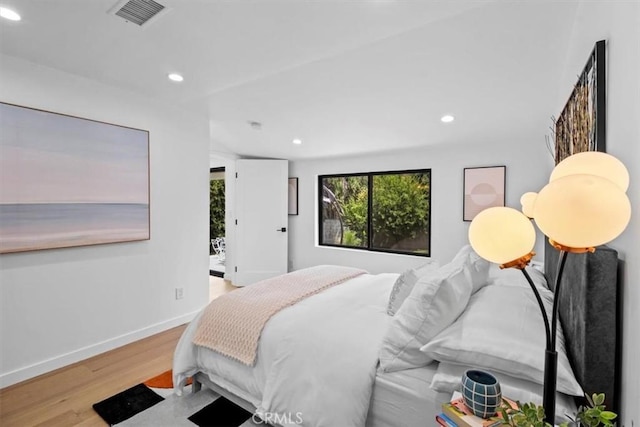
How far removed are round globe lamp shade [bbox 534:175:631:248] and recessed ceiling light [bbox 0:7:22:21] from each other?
2768 millimetres

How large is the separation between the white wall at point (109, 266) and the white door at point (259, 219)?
4.75 feet

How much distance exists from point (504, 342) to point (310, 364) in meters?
0.87

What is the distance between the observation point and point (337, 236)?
216 inches

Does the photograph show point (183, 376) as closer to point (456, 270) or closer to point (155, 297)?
point (155, 297)

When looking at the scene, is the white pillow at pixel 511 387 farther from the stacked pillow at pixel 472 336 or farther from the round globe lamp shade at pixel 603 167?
the round globe lamp shade at pixel 603 167

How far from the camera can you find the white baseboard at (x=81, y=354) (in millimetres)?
2303

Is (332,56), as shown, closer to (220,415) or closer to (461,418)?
(461,418)

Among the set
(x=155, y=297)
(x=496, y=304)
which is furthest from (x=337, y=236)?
(x=496, y=304)

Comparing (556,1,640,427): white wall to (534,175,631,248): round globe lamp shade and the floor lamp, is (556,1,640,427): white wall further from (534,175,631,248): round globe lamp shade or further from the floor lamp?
(534,175,631,248): round globe lamp shade

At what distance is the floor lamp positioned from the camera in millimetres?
629

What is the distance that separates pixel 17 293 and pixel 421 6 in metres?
3.34

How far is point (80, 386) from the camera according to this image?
2.29 meters

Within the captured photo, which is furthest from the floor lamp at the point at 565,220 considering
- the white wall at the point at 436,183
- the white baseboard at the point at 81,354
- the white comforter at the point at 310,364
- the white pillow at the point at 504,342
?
the white baseboard at the point at 81,354

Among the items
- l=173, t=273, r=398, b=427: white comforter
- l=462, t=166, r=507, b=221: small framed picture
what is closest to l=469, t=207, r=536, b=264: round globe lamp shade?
l=173, t=273, r=398, b=427: white comforter
